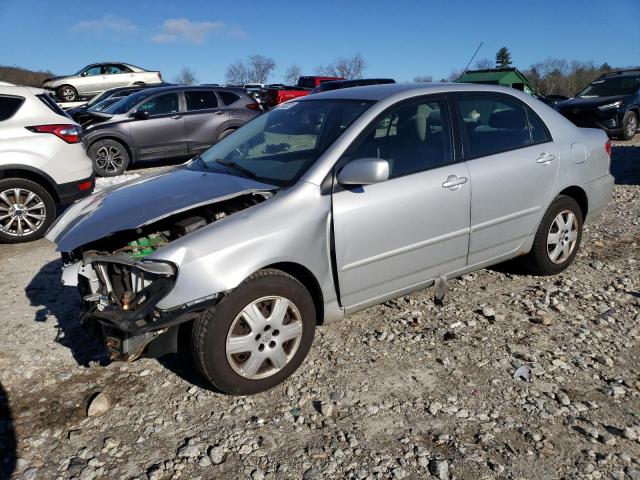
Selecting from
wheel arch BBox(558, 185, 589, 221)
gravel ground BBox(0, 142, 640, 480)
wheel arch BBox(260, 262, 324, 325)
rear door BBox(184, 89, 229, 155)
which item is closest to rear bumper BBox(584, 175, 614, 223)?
wheel arch BBox(558, 185, 589, 221)

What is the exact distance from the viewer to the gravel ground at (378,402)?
257cm

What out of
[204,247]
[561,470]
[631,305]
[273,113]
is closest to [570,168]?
[631,305]

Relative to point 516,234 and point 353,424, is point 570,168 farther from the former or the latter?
point 353,424

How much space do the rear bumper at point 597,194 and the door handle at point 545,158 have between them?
546 mm

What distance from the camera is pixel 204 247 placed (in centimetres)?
282

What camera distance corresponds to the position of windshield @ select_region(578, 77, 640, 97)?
1365 centimetres

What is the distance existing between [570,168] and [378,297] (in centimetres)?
215

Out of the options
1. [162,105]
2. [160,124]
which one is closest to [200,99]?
[162,105]

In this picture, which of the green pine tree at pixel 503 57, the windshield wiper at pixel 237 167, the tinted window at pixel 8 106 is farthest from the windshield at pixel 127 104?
the green pine tree at pixel 503 57

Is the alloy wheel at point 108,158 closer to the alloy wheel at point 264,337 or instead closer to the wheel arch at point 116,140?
the wheel arch at point 116,140

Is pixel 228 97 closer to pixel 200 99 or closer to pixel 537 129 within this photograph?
pixel 200 99

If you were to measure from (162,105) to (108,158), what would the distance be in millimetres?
1586

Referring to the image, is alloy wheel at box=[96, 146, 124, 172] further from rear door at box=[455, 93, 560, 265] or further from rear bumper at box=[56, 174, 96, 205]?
rear door at box=[455, 93, 560, 265]

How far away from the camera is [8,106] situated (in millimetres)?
6238
